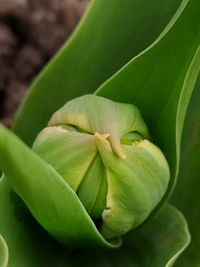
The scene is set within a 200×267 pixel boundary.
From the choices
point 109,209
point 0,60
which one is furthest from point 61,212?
point 0,60

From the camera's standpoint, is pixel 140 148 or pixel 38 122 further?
pixel 38 122

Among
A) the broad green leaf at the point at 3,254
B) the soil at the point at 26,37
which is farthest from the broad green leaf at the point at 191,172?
the soil at the point at 26,37

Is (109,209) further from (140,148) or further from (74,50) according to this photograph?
(74,50)

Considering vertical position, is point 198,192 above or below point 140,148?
below

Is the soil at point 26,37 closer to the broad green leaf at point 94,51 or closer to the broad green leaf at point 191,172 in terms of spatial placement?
the broad green leaf at point 94,51

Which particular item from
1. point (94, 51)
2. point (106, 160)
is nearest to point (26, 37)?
point (94, 51)

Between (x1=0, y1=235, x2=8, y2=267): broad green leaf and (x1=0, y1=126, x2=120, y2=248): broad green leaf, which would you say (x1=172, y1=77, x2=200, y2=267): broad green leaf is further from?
(x1=0, y1=235, x2=8, y2=267): broad green leaf
